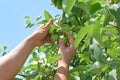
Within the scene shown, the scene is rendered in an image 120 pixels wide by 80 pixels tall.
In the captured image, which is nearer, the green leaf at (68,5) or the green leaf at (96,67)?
the green leaf at (68,5)

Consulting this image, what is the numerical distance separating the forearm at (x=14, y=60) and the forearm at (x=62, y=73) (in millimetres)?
170

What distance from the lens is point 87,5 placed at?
124 centimetres

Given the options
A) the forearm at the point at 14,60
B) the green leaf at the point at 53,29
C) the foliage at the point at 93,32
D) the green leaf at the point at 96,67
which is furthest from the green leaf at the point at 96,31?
the forearm at the point at 14,60

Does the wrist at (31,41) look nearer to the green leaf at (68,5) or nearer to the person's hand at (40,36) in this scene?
the person's hand at (40,36)

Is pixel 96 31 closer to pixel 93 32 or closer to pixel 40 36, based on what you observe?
pixel 93 32

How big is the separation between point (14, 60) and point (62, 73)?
9.1 inches

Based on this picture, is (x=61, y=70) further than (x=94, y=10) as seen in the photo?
Yes

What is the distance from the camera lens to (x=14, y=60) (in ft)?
5.14

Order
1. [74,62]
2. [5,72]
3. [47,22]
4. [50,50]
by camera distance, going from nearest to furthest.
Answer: [5,72] < [47,22] < [50,50] < [74,62]

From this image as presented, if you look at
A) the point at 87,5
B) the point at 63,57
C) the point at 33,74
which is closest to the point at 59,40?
the point at 63,57

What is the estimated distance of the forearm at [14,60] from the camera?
153 centimetres

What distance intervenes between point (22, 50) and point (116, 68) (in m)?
0.56

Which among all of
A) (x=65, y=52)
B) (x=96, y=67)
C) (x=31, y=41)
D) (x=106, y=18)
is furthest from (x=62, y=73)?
(x=106, y=18)

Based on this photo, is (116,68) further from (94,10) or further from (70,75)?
(70,75)
